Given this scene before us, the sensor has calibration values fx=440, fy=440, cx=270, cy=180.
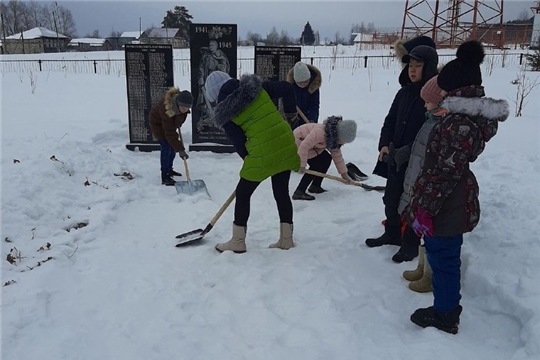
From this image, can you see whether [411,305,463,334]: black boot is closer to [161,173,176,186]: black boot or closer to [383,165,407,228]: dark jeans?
[383,165,407,228]: dark jeans

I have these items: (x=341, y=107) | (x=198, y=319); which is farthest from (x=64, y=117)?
(x=198, y=319)

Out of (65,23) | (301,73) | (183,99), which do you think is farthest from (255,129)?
(65,23)

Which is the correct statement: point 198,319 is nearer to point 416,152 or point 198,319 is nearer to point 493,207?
point 416,152

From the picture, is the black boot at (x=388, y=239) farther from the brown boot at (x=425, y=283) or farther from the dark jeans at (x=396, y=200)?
the brown boot at (x=425, y=283)

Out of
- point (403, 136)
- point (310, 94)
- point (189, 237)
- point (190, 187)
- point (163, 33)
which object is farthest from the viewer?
point (163, 33)

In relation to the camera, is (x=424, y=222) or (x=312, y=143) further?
(x=312, y=143)

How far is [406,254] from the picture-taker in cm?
378

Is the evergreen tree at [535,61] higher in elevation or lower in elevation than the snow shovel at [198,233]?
higher

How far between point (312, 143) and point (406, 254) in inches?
80.7

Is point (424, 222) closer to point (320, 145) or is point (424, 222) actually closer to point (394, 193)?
point (394, 193)

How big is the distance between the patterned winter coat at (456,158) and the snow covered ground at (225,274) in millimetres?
753

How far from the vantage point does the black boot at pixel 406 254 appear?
12.4ft

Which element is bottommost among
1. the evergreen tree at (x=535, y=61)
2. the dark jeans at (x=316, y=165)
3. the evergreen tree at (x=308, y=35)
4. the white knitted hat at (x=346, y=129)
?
the dark jeans at (x=316, y=165)

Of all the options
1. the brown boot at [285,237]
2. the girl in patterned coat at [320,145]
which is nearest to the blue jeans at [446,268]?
the brown boot at [285,237]
